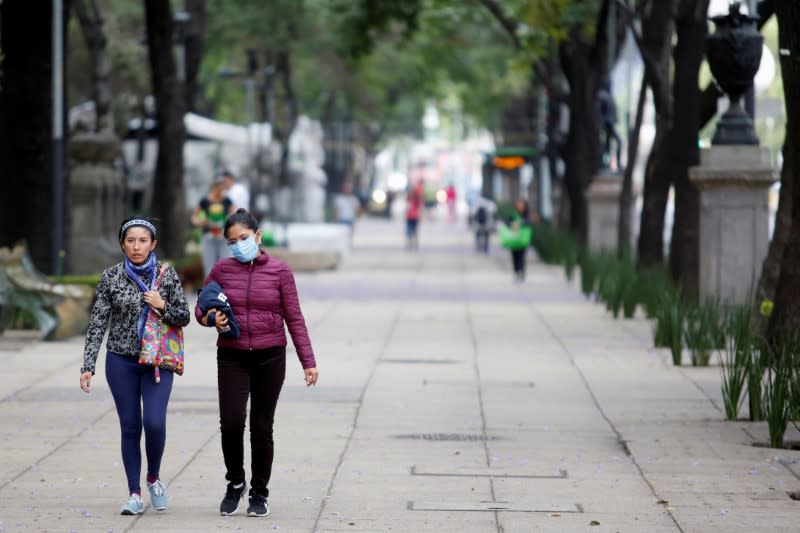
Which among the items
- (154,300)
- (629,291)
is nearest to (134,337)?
(154,300)

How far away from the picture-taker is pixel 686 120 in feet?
75.8

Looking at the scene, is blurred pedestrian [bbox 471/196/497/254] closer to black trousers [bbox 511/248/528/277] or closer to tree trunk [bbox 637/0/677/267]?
black trousers [bbox 511/248/528/277]

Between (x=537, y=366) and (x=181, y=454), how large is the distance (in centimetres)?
631

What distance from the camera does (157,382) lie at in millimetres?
8812

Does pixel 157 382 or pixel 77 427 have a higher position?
pixel 157 382

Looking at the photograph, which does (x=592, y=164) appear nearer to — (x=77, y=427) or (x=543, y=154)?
(x=543, y=154)

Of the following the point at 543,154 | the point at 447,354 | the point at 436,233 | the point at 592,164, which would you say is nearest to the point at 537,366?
the point at 447,354

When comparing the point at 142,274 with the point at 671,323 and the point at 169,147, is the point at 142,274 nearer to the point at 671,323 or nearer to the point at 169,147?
the point at 671,323

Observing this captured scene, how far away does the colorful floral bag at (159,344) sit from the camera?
871 centimetres

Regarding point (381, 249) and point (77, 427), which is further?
point (381, 249)

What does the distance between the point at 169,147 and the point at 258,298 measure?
73.4ft

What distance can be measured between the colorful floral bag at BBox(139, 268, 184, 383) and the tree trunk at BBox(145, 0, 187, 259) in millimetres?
21276

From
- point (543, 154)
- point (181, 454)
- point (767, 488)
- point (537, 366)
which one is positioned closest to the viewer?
point (767, 488)

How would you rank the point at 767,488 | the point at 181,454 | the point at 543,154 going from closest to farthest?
the point at 767,488, the point at 181,454, the point at 543,154
